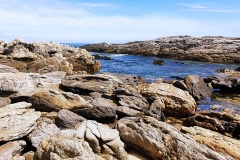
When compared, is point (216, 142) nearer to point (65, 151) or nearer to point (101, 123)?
point (101, 123)

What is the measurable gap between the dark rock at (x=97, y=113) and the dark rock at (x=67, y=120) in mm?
982

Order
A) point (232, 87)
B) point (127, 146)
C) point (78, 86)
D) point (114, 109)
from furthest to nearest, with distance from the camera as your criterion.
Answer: point (232, 87)
point (78, 86)
point (114, 109)
point (127, 146)

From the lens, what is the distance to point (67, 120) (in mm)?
13734

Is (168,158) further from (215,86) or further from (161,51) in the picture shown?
(161,51)

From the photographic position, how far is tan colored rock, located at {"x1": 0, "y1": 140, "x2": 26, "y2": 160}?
1063cm

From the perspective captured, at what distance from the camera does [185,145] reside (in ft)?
35.5

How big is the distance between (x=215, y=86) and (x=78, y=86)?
19724 millimetres

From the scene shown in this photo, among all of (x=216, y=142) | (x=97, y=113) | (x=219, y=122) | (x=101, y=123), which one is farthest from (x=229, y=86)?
(x=101, y=123)

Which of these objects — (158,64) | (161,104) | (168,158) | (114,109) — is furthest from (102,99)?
(158,64)

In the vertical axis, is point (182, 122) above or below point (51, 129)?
below

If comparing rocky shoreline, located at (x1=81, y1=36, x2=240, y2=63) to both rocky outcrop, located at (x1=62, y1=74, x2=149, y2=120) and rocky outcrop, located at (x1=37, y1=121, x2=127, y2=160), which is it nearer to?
rocky outcrop, located at (x1=62, y1=74, x2=149, y2=120)

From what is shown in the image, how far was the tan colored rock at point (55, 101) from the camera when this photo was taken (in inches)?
618

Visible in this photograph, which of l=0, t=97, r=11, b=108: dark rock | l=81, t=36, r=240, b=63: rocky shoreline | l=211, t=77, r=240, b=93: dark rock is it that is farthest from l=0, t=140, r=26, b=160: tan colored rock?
l=81, t=36, r=240, b=63: rocky shoreline

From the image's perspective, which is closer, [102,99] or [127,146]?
[127,146]
